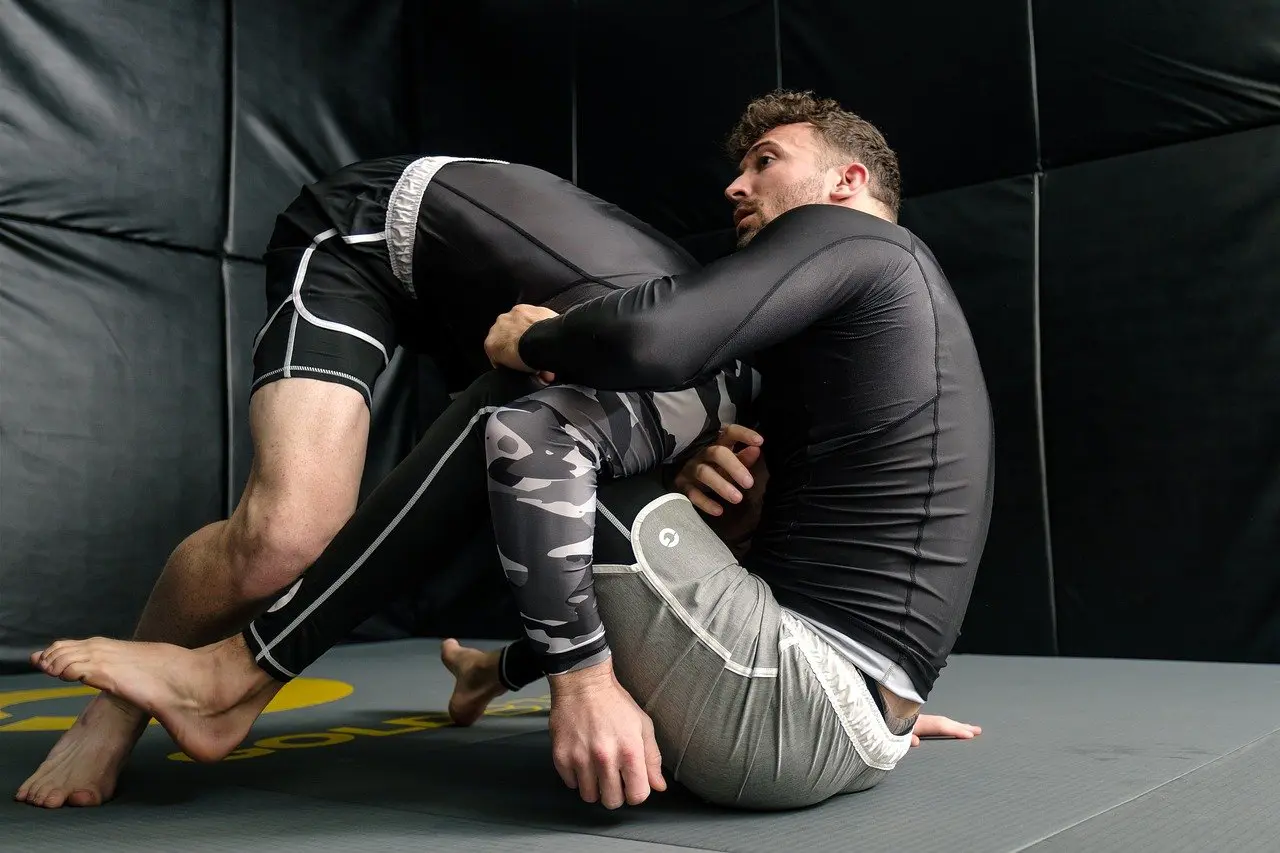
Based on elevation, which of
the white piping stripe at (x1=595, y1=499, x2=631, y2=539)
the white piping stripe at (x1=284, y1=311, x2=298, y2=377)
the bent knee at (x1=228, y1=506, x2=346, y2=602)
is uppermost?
the white piping stripe at (x1=284, y1=311, x2=298, y2=377)

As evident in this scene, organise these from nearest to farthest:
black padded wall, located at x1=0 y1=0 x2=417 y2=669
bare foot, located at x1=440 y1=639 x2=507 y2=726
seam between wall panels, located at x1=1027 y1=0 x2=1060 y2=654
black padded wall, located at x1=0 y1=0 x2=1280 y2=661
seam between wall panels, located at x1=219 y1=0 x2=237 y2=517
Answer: bare foot, located at x1=440 y1=639 x2=507 y2=726 < black padded wall, located at x1=0 y1=0 x2=1280 y2=661 < seam between wall panels, located at x1=1027 y1=0 x2=1060 y2=654 < black padded wall, located at x1=0 y1=0 x2=417 y2=669 < seam between wall panels, located at x1=219 y1=0 x2=237 y2=517

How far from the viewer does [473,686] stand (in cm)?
181

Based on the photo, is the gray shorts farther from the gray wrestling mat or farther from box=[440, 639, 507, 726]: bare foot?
box=[440, 639, 507, 726]: bare foot

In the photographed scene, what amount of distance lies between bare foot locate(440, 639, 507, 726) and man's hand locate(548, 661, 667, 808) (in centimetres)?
76

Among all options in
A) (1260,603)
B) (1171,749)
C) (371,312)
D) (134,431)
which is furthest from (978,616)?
(134,431)

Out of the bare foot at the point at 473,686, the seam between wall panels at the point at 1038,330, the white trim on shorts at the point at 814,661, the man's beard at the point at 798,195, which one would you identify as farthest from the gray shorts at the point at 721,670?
the seam between wall panels at the point at 1038,330

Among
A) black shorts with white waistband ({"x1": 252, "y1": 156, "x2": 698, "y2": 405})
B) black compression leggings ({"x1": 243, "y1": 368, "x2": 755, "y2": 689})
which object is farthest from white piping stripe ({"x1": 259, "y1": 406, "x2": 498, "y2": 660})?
black shorts with white waistband ({"x1": 252, "y1": 156, "x2": 698, "y2": 405})

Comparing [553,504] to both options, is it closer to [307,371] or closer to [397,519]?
[397,519]

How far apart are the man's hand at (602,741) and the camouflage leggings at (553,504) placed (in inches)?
0.9

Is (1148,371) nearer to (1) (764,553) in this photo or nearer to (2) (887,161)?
(2) (887,161)

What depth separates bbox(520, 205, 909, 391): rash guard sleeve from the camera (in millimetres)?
1040

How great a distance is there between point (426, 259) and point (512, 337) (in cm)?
47

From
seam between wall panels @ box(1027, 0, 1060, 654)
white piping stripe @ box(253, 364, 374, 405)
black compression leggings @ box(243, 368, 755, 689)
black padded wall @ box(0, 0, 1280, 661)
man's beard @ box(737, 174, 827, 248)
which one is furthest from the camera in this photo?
seam between wall panels @ box(1027, 0, 1060, 654)

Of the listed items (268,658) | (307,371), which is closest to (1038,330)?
(307,371)
